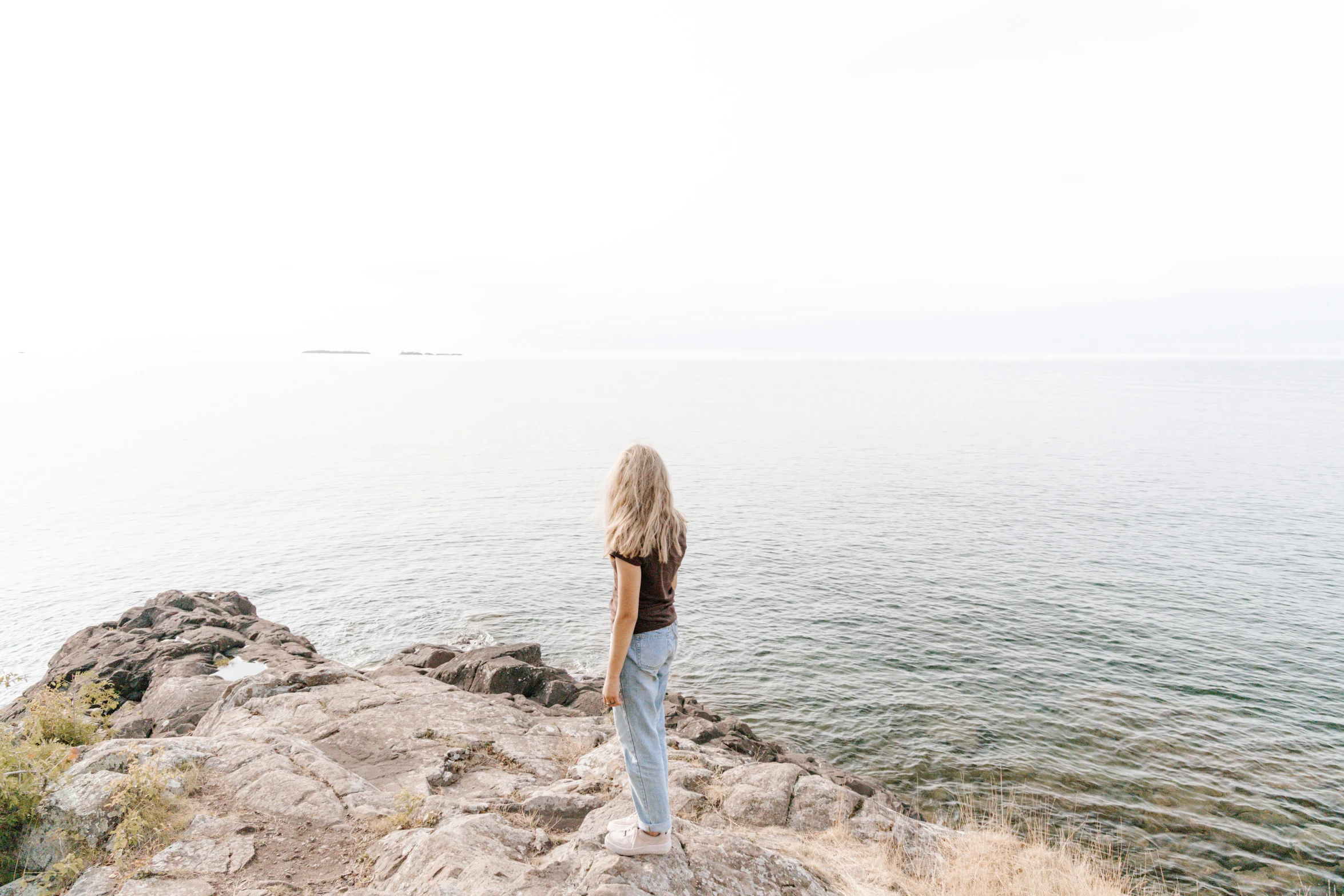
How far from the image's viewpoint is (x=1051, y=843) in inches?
569

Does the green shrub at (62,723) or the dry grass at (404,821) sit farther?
the green shrub at (62,723)

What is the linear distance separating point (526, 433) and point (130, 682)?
2837 inches

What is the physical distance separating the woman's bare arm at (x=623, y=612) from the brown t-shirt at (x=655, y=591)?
0.08m

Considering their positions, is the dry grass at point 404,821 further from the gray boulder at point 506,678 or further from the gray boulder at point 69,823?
the gray boulder at point 506,678

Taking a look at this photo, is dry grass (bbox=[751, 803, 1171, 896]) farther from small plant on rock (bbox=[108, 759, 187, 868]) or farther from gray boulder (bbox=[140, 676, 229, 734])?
gray boulder (bbox=[140, 676, 229, 734])

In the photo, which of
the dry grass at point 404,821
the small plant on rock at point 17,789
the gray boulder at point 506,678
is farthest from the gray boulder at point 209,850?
the gray boulder at point 506,678

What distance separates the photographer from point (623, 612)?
20.3 feet

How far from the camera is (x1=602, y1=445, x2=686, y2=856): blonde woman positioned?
20.4 feet

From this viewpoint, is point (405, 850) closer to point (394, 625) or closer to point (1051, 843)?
point (1051, 843)

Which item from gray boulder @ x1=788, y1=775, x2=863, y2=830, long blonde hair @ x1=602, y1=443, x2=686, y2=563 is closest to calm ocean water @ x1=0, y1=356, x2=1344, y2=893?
gray boulder @ x1=788, y1=775, x2=863, y2=830

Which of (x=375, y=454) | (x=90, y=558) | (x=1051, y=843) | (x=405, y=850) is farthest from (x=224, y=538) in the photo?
(x=1051, y=843)

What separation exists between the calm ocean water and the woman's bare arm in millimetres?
13149

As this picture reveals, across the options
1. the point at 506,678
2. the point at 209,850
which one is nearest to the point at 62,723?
the point at 209,850

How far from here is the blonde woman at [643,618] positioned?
6.20 metres
